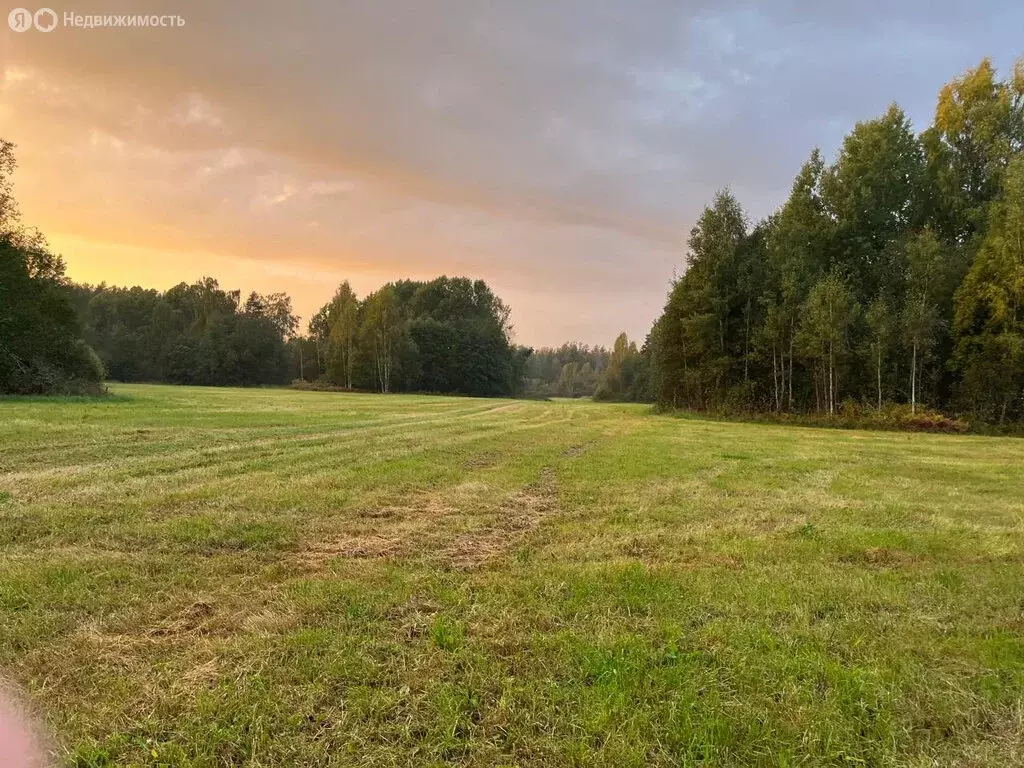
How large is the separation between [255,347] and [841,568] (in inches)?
3614

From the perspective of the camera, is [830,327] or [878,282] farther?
[878,282]

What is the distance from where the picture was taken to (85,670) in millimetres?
3232

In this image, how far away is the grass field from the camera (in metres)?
2.79

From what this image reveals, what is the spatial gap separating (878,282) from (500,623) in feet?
122

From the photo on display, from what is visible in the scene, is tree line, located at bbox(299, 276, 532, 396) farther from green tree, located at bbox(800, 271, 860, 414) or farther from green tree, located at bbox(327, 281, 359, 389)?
green tree, located at bbox(800, 271, 860, 414)

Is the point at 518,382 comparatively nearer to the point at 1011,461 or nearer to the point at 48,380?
the point at 48,380

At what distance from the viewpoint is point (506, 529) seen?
6945 mm

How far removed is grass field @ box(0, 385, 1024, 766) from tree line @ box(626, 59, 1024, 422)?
2380 centimetres

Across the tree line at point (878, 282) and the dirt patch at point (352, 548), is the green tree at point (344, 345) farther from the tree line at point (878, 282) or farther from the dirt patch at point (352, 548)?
the dirt patch at point (352, 548)

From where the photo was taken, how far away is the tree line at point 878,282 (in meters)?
27.5

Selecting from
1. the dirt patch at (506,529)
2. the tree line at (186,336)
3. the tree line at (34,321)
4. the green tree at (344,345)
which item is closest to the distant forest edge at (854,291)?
the tree line at (34,321)

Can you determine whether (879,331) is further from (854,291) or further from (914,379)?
(854,291)

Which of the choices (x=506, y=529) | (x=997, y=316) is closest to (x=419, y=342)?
(x=997, y=316)

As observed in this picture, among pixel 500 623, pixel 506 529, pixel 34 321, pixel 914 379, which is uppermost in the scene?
pixel 34 321
